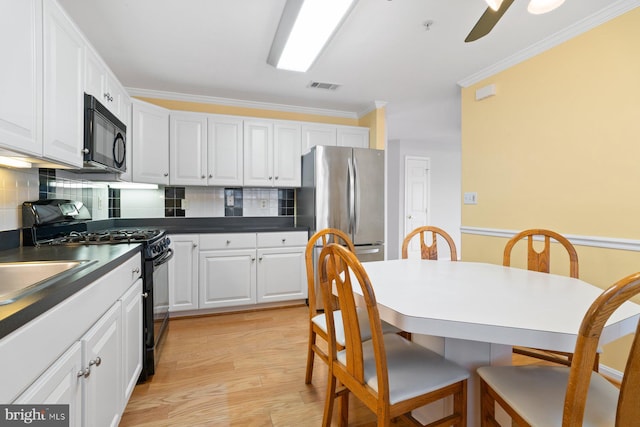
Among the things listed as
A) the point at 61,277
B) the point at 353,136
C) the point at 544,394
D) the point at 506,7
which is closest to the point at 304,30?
the point at 506,7

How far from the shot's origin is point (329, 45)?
248 centimetres

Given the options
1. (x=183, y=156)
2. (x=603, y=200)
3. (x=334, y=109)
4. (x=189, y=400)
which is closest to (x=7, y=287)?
(x=189, y=400)

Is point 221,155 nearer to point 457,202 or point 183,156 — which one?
point 183,156

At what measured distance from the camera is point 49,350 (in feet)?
2.84

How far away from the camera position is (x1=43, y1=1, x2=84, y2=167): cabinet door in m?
1.41

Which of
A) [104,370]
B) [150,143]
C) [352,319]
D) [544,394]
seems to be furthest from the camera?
[150,143]

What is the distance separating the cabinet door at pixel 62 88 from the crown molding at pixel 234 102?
5.59ft

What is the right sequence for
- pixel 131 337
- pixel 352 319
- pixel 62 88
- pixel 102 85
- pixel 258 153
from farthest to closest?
pixel 258 153 → pixel 102 85 → pixel 131 337 → pixel 62 88 → pixel 352 319

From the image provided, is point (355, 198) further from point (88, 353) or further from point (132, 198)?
point (88, 353)

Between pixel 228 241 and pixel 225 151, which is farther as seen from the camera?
pixel 225 151

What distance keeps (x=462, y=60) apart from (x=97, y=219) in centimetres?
365

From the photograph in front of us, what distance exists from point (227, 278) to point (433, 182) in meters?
4.94

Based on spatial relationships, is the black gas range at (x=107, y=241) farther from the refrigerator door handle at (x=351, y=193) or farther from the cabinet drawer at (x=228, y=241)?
the refrigerator door handle at (x=351, y=193)

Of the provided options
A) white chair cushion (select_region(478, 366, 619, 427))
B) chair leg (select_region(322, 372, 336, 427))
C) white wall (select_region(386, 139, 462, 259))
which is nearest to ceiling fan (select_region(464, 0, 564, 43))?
white chair cushion (select_region(478, 366, 619, 427))
